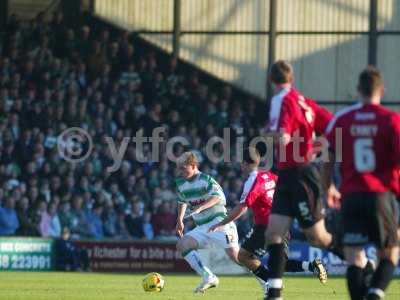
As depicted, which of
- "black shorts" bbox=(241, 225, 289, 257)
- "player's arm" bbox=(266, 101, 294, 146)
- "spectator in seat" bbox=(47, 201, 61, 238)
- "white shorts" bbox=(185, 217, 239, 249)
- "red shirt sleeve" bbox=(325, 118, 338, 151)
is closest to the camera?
"red shirt sleeve" bbox=(325, 118, 338, 151)

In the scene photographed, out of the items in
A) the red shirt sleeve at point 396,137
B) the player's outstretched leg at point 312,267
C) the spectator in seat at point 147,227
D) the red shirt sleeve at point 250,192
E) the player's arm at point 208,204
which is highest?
the red shirt sleeve at point 396,137

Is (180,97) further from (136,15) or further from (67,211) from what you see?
(67,211)

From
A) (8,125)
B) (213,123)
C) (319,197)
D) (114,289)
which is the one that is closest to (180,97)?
(213,123)

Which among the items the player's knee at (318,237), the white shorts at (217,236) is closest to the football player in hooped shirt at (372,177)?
the player's knee at (318,237)

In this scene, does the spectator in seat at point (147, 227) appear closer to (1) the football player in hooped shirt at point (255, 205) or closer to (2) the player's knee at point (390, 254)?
(1) the football player in hooped shirt at point (255, 205)

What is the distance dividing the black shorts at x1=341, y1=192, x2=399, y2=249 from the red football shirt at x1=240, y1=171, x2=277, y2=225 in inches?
175

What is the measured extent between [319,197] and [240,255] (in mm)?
3418

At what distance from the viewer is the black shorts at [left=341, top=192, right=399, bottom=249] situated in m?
9.83

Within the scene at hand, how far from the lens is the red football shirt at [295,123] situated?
37.1 ft

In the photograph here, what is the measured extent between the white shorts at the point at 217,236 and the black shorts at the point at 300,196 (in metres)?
4.38

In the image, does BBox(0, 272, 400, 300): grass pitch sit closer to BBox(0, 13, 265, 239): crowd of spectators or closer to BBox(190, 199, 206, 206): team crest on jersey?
BBox(190, 199, 206, 206): team crest on jersey

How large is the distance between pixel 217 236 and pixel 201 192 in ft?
1.98

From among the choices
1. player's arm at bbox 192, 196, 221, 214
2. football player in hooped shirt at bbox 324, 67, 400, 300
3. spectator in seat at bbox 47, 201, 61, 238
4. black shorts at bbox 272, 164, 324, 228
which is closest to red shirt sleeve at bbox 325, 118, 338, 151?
football player in hooped shirt at bbox 324, 67, 400, 300

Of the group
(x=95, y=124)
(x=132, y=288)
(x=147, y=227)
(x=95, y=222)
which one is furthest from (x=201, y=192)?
(x=95, y=124)
